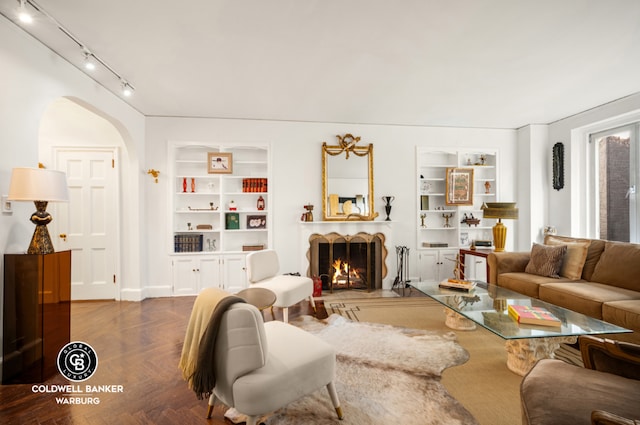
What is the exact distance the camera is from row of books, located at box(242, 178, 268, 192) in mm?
4883

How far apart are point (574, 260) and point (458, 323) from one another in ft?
5.37

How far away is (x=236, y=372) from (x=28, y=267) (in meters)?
1.98

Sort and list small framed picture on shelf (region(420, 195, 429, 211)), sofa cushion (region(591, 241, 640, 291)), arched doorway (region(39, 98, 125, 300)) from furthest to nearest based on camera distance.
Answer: small framed picture on shelf (region(420, 195, 429, 211))
arched doorway (region(39, 98, 125, 300))
sofa cushion (region(591, 241, 640, 291))

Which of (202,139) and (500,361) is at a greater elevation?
(202,139)

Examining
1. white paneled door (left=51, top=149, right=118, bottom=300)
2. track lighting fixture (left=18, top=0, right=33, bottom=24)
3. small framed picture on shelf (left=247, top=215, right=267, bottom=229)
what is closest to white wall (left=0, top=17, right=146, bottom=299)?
track lighting fixture (left=18, top=0, right=33, bottom=24)

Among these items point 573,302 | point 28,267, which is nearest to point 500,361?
point 573,302

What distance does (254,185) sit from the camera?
489cm

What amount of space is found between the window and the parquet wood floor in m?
4.75

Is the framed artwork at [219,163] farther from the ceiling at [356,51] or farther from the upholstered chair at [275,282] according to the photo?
the upholstered chair at [275,282]

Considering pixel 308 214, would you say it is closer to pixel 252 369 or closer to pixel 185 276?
pixel 185 276

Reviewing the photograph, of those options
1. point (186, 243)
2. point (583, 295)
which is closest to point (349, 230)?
point (186, 243)

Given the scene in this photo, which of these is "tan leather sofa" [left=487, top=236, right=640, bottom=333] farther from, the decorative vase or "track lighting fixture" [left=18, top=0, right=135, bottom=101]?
"track lighting fixture" [left=18, top=0, right=135, bottom=101]

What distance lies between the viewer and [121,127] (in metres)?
4.09

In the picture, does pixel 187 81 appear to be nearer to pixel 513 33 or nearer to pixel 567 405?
pixel 513 33
